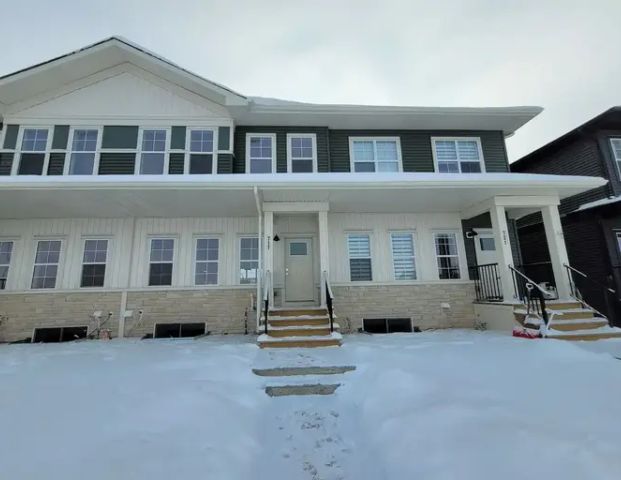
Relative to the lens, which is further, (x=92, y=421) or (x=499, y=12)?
(x=499, y=12)

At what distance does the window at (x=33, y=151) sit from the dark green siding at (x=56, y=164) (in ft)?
0.80

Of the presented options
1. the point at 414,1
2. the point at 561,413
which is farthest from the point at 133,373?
the point at 414,1

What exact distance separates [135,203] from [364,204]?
5.99 metres

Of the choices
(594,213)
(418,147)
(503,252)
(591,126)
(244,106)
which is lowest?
(503,252)

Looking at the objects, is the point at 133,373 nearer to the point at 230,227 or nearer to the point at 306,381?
the point at 306,381

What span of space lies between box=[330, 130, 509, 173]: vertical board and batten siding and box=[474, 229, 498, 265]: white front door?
2277 mm

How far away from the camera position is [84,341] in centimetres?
739

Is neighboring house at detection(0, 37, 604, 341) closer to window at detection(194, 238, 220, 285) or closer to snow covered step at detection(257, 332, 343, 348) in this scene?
window at detection(194, 238, 220, 285)

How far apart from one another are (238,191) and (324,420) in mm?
5172

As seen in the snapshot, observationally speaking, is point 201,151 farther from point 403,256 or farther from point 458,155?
point 458,155

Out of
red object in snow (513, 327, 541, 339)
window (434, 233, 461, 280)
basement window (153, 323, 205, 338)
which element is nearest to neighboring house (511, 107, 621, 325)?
window (434, 233, 461, 280)

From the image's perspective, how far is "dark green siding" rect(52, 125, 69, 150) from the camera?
8.75m

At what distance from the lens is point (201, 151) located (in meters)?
9.05

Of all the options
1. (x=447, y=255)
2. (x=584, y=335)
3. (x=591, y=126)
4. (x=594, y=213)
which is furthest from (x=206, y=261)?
(x=591, y=126)
